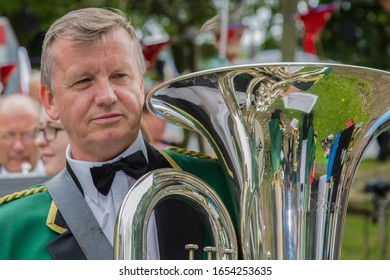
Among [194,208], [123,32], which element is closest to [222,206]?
[194,208]

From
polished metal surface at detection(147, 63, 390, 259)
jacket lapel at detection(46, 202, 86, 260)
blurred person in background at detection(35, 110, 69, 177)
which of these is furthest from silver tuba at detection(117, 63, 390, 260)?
blurred person in background at detection(35, 110, 69, 177)

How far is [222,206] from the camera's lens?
1.99 metres

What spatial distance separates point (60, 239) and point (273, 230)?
1.73 ft

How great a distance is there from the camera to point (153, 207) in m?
1.95

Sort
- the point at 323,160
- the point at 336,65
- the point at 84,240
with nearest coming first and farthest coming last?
the point at 336,65 → the point at 323,160 → the point at 84,240

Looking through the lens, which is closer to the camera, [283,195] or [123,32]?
[283,195]

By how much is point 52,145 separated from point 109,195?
5.77 feet

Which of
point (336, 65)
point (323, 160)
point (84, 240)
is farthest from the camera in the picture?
point (84, 240)

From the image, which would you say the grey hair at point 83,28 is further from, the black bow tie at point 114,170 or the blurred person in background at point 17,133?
the blurred person in background at point 17,133

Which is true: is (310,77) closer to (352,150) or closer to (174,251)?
(352,150)

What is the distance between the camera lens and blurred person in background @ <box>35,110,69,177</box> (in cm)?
380

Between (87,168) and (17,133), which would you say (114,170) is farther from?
(17,133)

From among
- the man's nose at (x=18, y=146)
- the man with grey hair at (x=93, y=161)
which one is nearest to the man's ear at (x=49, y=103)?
the man with grey hair at (x=93, y=161)

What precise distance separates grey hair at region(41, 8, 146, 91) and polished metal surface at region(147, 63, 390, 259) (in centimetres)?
24
